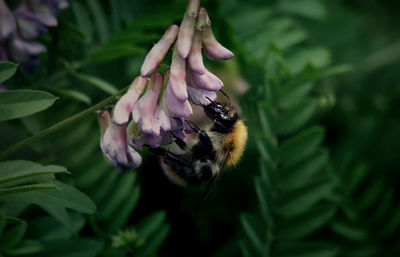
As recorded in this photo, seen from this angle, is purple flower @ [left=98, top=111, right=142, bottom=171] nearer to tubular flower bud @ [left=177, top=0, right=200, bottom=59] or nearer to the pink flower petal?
the pink flower petal

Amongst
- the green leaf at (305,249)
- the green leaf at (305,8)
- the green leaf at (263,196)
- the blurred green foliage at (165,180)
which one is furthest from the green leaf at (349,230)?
the green leaf at (305,8)

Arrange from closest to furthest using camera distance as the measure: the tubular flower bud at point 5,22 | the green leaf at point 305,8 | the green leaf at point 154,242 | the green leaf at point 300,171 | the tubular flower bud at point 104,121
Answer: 1. the tubular flower bud at point 104,121
2. the tubular flower bud at point 5,22
3. the green leaf at point 154,242
4. the green leaf at point 300,171
5. the green leaf at point 305,8

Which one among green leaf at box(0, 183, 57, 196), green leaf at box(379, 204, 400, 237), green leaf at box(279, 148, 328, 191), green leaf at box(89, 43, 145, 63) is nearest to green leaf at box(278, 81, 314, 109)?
green leaf at box(279, 148, 328, 191)

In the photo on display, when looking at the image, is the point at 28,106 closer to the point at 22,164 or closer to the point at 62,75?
the point at 22,164

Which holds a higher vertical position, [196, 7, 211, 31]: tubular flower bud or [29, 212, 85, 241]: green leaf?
[196, 7, 211, 31]: tubular flower bud

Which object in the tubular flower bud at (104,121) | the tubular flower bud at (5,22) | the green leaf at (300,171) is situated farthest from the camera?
the green leaf at (300,171)

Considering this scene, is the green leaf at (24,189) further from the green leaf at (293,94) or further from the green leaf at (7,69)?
the green leaf at (293,94)

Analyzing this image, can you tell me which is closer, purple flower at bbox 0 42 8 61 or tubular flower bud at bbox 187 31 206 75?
tubular flower bud at bbox 187 31 206 75

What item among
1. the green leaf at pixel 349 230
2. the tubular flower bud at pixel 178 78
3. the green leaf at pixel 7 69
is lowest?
the green leaf at pixel 349 230

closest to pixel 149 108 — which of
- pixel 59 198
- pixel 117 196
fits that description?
pixel 59 198
